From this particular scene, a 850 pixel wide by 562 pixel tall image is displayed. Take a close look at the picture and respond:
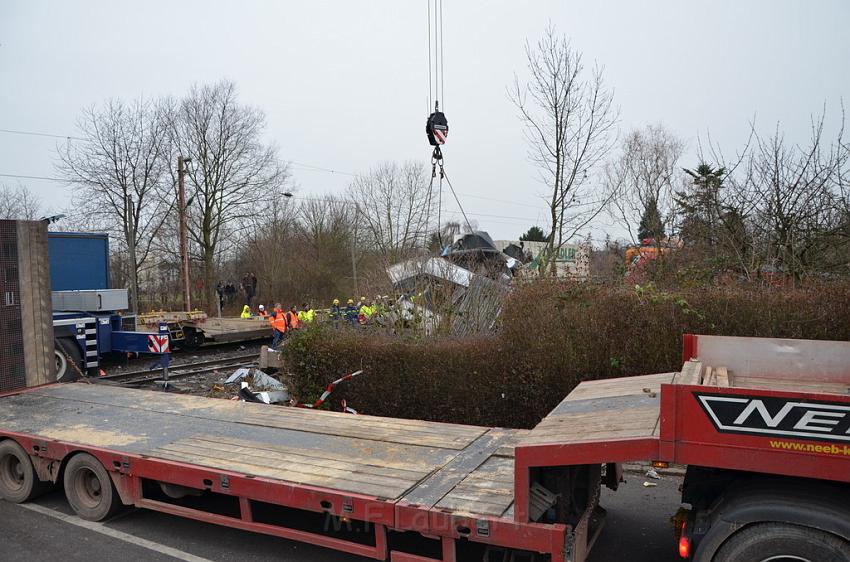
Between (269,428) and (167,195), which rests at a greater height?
(167,195)

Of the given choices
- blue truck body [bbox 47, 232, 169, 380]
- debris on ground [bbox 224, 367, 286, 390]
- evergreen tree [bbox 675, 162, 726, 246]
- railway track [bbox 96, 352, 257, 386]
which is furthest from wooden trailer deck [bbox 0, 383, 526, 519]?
evergreen tree [bbox 675, 162, 726, 246]

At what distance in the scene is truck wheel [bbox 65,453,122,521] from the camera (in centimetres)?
565

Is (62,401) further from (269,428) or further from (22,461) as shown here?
(269,428)

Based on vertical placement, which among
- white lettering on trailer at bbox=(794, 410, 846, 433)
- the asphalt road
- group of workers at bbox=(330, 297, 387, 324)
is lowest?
the asphalt road

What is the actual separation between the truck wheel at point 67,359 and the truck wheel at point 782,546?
1344cm

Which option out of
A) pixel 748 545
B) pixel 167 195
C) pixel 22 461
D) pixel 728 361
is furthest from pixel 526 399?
pixel 167 195

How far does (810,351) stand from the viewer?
4.67 meters

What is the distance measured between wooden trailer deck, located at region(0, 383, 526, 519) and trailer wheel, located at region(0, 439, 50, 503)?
0.21 metres

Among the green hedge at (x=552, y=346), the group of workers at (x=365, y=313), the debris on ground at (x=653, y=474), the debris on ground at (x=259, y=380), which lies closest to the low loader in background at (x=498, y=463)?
the debris on ground at (x=653, y=474)

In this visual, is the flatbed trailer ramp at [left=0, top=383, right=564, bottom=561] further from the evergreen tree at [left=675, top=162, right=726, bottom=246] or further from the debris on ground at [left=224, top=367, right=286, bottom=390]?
the evergreen tree at [left=675, top=162, right=726, bottom=246]

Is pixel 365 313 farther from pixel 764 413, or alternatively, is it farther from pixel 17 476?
pixel 764 413

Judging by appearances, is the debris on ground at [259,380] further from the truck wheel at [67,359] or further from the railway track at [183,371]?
the truck wheel at [67,359]

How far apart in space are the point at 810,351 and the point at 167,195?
1246 inches

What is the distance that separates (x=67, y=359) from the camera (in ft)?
43.1
